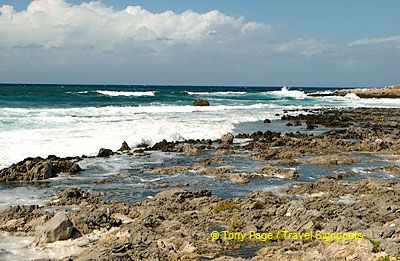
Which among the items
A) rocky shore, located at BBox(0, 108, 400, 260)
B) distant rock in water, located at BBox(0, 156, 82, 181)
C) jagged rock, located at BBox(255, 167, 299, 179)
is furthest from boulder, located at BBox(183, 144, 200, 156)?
distant rock in water, located at BBox(0, 156, 82, 181)

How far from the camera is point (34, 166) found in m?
17.6

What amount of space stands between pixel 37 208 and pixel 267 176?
28.7ft

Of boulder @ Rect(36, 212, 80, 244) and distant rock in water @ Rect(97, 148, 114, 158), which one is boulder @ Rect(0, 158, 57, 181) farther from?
boulder @ Rect(36, 212, 80, 244)

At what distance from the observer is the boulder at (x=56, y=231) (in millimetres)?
10211

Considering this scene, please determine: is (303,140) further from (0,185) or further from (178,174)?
(0,185)

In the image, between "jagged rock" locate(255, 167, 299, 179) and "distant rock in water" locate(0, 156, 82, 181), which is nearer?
"distant rock in water" locate(0, 156, 82, 181)

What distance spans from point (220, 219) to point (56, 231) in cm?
399

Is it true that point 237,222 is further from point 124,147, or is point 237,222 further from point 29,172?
point 124,147

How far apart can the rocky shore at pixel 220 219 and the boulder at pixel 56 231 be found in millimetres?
22

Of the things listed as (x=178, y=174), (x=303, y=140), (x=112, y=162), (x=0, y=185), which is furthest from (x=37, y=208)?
(x=303, y=140)

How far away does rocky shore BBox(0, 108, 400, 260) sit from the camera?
889 cm

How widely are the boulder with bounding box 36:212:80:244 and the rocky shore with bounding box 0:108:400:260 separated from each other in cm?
2

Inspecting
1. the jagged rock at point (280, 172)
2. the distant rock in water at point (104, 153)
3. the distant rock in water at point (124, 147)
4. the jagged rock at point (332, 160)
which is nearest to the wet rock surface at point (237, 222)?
the jagged rock at point (280, 172)

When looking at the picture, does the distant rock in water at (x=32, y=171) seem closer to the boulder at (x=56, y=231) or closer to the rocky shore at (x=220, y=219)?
the rocky shore at (x=220, y=219)
